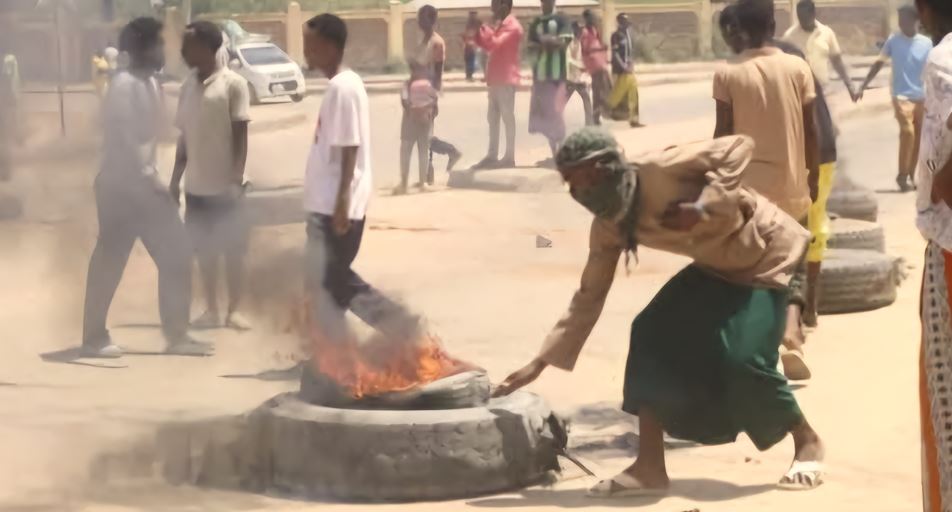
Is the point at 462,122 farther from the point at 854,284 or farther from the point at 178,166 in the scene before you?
the point at 178,166

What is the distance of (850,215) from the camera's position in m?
11.5

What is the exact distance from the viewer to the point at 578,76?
21.0 metres

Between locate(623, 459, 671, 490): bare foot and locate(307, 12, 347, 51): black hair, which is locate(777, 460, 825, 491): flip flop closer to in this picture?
locate(623, 459, 671, 490): bare foot

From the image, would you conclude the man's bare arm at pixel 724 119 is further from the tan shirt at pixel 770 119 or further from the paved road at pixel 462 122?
the paved road at pixel 462 122

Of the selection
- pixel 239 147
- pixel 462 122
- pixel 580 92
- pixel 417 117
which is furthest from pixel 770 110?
pixel 462 122

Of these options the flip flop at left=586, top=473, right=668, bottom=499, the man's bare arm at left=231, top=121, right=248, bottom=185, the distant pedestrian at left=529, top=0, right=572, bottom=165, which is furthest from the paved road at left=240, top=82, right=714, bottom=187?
the flip flop at left=586, top=473, right=668, bottom=499

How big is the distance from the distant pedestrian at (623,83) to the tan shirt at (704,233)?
57.0 ft

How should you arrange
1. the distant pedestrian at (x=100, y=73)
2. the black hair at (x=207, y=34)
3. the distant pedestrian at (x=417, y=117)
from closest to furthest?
the distant pedestrian at (x=100, y=73)
the black hair at (x=207, y=34)
the distant pedestrian at (x=417, y=117)

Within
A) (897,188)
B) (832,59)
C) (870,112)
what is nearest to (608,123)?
(870,112)

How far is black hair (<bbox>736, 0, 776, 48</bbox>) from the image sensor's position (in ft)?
22.9

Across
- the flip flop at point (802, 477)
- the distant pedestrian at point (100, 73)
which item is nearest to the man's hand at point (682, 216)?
the flip flop at point (802, 477)

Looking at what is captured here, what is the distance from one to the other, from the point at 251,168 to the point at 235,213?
1.63 meters

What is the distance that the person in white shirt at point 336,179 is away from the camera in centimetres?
680

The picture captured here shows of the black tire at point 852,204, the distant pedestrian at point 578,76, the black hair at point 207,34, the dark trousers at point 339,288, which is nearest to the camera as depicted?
the dark trousers at point 339,288
